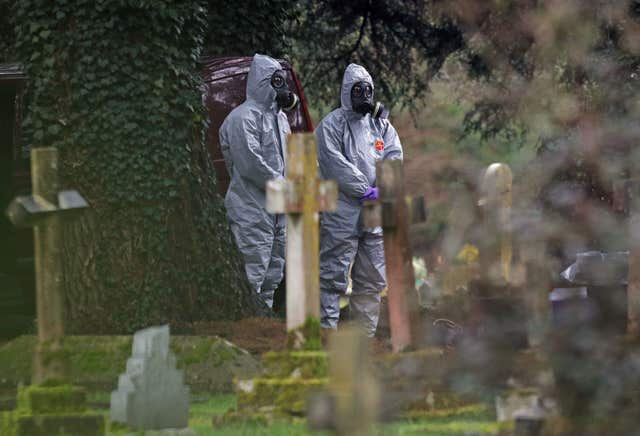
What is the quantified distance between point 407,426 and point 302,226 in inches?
39.4

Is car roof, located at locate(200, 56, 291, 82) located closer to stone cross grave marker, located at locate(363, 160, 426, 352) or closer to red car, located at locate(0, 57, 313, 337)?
red car, located at locate(0, 57, 313, 337)

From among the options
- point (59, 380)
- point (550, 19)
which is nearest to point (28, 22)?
point (550, 19)

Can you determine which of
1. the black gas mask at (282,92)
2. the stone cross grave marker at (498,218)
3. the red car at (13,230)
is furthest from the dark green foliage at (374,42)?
the stone cross grave marker at (498,218)

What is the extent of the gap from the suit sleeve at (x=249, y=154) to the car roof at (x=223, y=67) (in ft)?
5.29

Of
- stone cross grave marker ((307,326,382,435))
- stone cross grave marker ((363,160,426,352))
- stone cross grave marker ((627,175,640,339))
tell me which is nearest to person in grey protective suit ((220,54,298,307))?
stone cross grave marker ((627,175,640,339))

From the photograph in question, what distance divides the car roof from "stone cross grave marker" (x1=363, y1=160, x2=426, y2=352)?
6126 mm

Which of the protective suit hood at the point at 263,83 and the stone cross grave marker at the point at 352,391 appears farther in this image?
the protective suit hood at the point at 263,83

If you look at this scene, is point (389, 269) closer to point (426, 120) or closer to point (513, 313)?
point (513, 313)

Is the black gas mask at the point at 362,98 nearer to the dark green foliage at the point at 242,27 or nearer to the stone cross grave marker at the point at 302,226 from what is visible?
the dark green foliage at the point at 242,27

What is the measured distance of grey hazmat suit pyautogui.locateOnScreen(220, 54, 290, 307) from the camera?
41.8 ft

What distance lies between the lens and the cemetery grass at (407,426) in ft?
24.3

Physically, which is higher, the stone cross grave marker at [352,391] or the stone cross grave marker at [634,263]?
the stone cross grave marker at [634,263]

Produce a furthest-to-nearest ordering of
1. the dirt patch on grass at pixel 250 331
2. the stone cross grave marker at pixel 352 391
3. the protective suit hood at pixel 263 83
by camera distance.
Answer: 1. the protective suit hood at pixel 263 83
2. the dirt patch on grass at pixel 250 331
3. the stone cross grave marker at pixel 352 391

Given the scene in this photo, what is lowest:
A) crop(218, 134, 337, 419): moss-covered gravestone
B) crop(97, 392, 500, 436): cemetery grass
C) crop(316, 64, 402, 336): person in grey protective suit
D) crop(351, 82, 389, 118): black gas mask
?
crop(97, 392, 500, 436): cemetery grass
